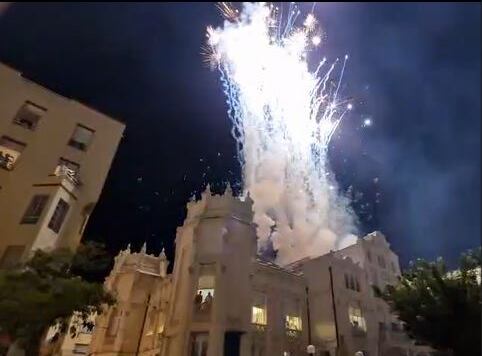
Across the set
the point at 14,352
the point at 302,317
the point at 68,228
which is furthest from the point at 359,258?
the point at 14,352

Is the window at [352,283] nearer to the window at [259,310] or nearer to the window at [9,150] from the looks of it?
the window at [259,310]

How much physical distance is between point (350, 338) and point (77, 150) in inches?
1177

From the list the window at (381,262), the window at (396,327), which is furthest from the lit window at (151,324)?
the window at (381,262)

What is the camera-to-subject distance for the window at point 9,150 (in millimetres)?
27203

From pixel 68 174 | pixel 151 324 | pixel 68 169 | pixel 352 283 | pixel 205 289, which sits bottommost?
pixel 151 324

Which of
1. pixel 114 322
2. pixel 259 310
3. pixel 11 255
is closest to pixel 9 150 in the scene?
pixel 11 255

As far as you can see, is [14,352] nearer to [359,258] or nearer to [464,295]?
[464,295]

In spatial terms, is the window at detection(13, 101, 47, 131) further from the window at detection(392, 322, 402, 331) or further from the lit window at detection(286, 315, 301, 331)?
the window at detection(392, 322, 402, 331)

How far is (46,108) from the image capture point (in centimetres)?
3052

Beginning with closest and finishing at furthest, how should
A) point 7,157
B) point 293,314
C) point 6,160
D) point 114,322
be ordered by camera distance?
1. point 6,160
2. point 7,157
3. point 293,314
4. point 114,322

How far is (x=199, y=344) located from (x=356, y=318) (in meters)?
18.5

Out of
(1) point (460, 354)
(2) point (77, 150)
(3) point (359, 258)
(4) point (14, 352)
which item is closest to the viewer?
(4) point (14, 352)

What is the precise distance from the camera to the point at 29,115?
29.8m

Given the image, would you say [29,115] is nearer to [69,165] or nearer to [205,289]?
[69,165]
